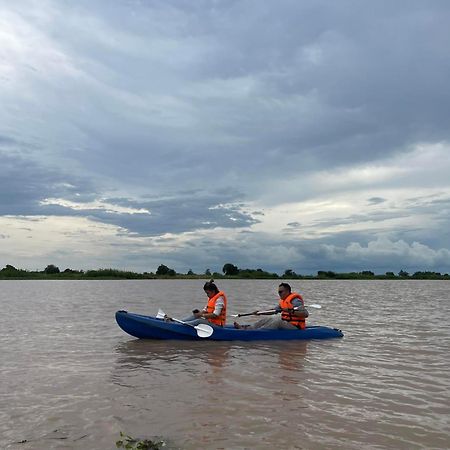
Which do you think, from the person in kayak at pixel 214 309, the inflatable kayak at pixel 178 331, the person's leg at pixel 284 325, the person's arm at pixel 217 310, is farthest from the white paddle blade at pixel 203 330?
the person's leg at pixel 284 325

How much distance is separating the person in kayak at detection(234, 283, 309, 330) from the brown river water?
0.60 m

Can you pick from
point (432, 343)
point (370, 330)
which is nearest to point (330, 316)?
point (370, 330)

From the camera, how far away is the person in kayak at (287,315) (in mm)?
12242

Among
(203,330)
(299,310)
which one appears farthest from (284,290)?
(203,330)

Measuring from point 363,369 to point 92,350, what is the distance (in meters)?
5.80

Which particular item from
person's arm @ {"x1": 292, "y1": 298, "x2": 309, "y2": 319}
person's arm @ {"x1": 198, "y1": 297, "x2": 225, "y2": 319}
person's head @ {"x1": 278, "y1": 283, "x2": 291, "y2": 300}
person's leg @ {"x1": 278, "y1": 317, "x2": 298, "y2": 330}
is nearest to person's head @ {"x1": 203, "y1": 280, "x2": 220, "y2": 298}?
person's arm @ {"x1": 198, "y1": 297, "x2": 225, "y2": 319}

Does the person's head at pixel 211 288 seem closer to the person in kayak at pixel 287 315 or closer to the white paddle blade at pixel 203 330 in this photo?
the white paddle blade at pixel 203 330

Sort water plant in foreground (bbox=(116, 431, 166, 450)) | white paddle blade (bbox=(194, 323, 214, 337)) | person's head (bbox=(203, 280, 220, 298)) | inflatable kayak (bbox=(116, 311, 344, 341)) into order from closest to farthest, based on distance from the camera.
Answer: water plant in foreground (bbox=(116, 431, 166, 450))
white paddle blade (bbox=(194, 323, 214, 337))
inflatable kayak (bbox=(116, 311, 344, 341))
person's head (bbox=(203, 280, 220, 298))

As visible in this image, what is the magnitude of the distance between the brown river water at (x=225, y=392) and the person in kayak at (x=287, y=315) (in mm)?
596

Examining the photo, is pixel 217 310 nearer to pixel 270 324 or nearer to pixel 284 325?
pixel 270 324

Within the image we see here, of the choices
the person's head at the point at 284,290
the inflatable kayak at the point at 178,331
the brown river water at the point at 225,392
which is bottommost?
the brown river water at the point at 225,392

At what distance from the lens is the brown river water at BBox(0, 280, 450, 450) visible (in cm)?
498

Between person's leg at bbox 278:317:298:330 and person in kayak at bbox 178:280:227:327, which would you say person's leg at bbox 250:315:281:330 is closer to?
person's leg at bbox 278:317:298:330

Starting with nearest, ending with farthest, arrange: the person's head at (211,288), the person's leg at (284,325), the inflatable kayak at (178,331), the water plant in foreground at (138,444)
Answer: the water plant in foreground at (138,444) → the inflatable kayak at (178,331) → the person's head at (211,288) → the person's leg at (284,325)
